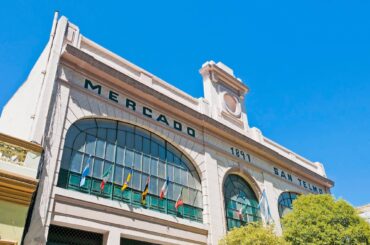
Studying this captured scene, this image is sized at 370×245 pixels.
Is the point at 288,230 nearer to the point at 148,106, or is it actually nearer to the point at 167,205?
the point at 167,205

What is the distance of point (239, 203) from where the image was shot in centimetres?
1998

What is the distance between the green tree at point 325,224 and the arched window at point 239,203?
263 centimetres

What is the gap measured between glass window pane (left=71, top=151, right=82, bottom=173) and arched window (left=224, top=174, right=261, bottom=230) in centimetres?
853

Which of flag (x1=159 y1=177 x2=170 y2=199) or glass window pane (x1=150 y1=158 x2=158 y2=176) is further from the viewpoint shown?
glass window pane (x1=150 y1=158 x2=158 y2=176)

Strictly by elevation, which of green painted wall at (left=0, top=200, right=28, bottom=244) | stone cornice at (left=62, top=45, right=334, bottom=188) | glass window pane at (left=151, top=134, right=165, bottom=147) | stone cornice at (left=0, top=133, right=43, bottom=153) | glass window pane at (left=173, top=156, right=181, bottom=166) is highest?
stone cornice at (left=62, top=45, right=334, bottom=188)

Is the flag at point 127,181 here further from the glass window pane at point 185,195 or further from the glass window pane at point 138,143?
the glass window pane at point 185,195

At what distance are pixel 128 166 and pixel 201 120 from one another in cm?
581

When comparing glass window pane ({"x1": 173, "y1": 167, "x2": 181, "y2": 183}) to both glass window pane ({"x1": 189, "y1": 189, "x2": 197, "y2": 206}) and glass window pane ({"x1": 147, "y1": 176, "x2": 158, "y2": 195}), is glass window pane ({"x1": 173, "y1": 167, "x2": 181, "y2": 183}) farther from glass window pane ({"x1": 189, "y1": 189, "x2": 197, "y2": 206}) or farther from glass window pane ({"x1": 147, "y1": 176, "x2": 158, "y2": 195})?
glass window pane ({"x1": 147, "y1": 176, "x2": 158, "y2": 195})

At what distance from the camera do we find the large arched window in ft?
45.6

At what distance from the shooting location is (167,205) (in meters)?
16.0

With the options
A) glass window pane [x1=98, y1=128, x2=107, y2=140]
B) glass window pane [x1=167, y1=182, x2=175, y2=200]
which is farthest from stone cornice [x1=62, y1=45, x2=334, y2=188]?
glass window pane [x1=167, y1=182, x2=175, y2=200]

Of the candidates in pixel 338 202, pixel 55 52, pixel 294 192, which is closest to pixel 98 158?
pixel 55 52

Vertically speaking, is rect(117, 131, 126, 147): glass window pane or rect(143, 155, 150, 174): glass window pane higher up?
rect(117, 131, 126, 147): glass window pane

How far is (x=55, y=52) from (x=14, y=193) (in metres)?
7.01
